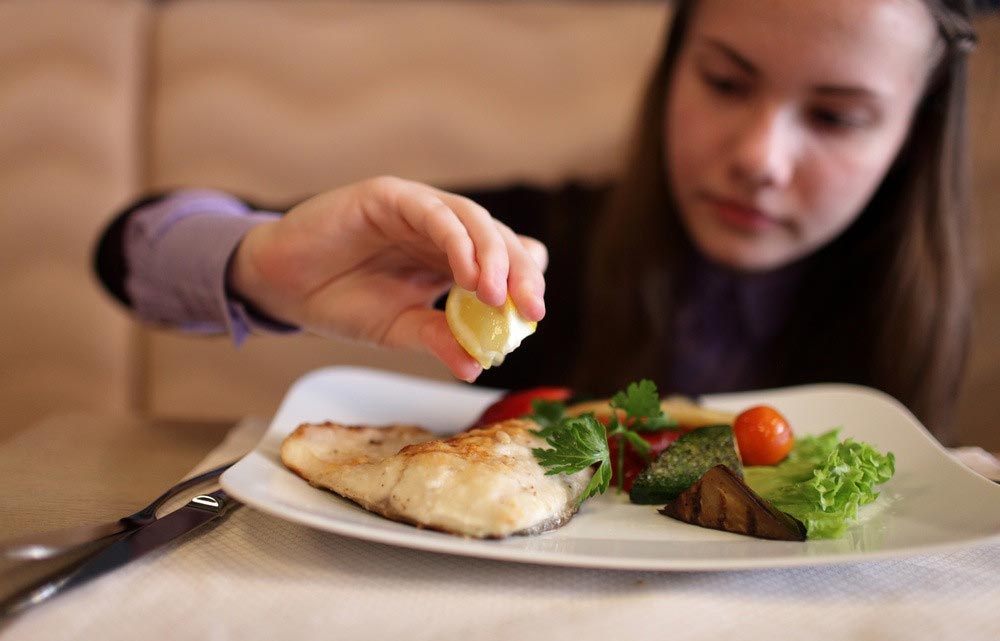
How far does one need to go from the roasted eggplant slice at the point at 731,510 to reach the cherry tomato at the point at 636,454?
0.12 m

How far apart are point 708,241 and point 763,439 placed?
0.79 m

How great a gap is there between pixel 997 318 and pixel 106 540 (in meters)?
2.32

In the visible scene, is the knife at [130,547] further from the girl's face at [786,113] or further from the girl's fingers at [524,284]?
the girl's face at [786,113]

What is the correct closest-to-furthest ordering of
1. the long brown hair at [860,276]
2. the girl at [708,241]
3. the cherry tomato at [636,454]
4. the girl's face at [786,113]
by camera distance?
the cherry tomato at [636,454] < the girl at [708,241] < the girl's face at [786,113] < the long brown hair at [860,276]

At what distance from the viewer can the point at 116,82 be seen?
2.41 meters

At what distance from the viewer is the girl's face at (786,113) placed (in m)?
1.40

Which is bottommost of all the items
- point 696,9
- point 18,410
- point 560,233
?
point 18,410

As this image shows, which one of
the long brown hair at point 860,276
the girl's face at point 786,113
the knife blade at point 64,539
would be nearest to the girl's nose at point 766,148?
the girl's face at point 786,113

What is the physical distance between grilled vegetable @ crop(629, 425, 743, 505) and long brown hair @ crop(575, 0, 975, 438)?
104 cm

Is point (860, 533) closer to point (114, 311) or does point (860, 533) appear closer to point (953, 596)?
point (953, 596)

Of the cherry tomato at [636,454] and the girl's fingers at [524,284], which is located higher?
the girl's fingers at [524,284]

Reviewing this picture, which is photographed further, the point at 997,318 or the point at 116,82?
the point at 116,82

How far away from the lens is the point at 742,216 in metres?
1.58

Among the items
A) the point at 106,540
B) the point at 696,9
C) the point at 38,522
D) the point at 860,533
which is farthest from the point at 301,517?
the point at 696,9
